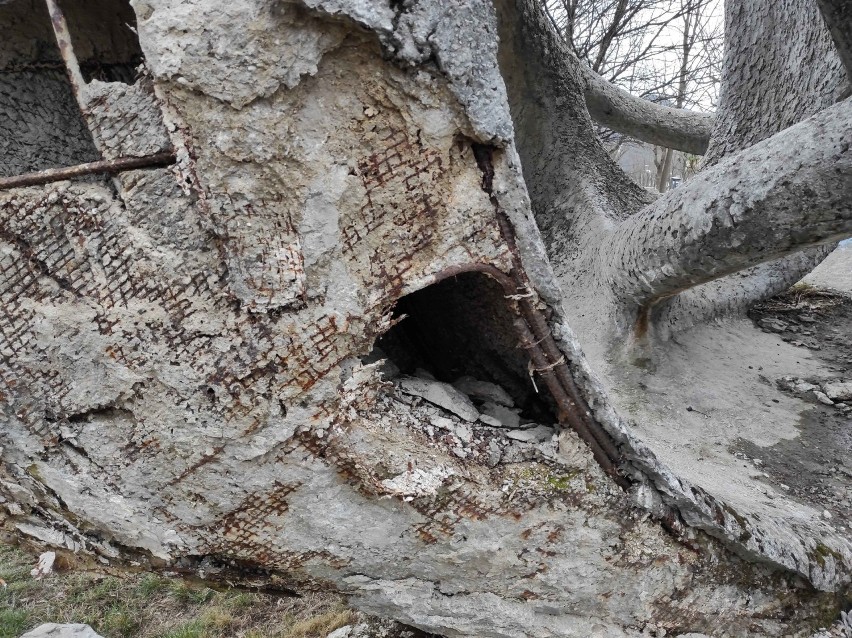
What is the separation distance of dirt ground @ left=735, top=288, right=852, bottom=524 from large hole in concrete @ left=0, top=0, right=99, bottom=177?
6.04ft

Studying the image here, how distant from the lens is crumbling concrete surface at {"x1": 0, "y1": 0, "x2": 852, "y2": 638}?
2.67 feet

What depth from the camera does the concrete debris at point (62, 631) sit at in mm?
2391

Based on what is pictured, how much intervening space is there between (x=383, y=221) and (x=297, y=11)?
304 millimetres

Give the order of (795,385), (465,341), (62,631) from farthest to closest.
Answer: (62,631) → (795,385) → (465,341)

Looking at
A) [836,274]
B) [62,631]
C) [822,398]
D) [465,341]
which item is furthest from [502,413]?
[836,274]

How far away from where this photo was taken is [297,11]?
761 mm

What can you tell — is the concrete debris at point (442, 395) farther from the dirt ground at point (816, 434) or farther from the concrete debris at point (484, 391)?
the dirt ground at point (816, 434)

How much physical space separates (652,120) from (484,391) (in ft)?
7.76

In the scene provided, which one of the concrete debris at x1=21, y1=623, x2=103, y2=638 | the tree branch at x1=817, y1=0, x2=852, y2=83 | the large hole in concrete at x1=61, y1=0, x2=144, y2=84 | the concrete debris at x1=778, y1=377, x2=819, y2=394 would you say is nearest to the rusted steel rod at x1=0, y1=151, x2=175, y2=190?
the large hole in concrete at x1=61, y1=0, x2=144, y2=84

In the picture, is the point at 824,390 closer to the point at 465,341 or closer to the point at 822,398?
the point at 822,398

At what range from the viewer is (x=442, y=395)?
118cm

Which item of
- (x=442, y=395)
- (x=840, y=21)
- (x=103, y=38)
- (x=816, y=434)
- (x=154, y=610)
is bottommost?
(x=154, y=610)

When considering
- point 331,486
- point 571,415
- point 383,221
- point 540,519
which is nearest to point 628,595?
point 540,519

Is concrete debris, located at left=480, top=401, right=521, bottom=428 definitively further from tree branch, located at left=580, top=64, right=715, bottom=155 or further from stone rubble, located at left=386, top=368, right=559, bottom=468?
tree branch, located at left=580, top=64, right=715, bottom=155
